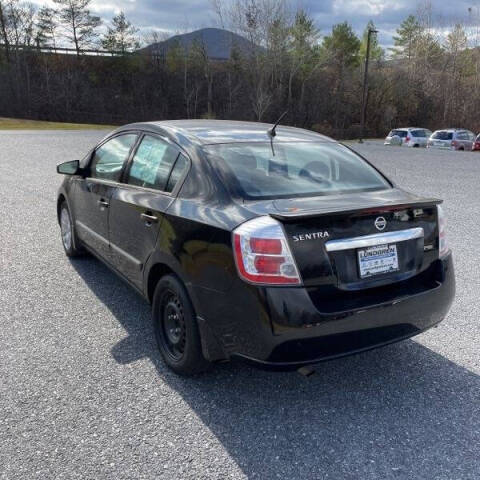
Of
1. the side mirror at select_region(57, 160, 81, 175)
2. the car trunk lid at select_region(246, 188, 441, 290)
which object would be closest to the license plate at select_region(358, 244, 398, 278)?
the car trunk lid at select_region(246, 188, 441, 290)

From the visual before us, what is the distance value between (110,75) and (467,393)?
2473 inches

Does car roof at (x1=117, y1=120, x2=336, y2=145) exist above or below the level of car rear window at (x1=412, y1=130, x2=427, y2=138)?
above

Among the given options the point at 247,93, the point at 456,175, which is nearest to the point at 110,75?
the point at 247,93

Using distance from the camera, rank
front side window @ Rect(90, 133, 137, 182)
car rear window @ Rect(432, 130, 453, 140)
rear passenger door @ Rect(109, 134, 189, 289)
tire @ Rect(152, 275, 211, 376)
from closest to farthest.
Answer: tire @ Rect(152, 275, 211, 376)
rear passenger door @ Rect(109, 134, 189, 289)
front side window @ Rect(90, 133, 137, 182)
car rear window @ Rect(432, 130, 453, 140)

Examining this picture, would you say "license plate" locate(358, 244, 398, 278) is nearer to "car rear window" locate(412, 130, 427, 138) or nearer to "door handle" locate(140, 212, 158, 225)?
"door handle" locate(140, 212, 158, 225)

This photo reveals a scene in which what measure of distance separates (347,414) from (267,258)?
1.06m

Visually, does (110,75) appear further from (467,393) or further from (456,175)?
(467,393)

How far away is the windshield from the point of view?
10.00ft

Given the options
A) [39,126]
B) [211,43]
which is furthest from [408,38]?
[39,126]

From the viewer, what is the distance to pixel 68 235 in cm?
538

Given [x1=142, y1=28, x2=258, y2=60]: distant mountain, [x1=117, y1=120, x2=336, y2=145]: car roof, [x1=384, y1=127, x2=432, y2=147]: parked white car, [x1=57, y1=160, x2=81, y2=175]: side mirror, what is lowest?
[x1=384, y1=127, x2=432, y2=147]: parked white car

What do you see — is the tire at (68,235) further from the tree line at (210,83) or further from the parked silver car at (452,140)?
the tree line at (210,83)

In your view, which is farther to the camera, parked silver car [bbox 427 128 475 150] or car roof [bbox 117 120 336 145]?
parked silver car [bbox 427 128 475 150]

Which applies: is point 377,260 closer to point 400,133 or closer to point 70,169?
point 70,169
